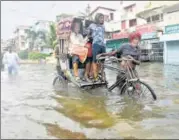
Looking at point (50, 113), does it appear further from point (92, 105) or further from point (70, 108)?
point (92, 105)

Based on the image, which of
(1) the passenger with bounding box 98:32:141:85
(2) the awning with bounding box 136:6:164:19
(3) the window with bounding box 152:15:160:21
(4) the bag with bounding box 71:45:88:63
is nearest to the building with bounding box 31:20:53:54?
(2) the awning with bounding box 136:6:164:19

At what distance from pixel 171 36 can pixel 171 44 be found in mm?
1292

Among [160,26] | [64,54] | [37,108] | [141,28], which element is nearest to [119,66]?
[64,54]

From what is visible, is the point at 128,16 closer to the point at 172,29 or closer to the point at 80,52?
the point at 172,29

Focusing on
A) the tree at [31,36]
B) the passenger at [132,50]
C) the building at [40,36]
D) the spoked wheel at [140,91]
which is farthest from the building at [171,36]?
the tree at [31,36]

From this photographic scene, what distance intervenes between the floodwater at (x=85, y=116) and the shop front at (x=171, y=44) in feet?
69.4

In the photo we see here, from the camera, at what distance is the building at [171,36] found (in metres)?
29.3

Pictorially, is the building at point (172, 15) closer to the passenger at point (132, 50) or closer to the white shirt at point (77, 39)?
the white shirt at point (77, 39)

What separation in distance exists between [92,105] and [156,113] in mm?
1444

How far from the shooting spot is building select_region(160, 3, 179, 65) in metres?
29.3

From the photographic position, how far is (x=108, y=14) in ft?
201

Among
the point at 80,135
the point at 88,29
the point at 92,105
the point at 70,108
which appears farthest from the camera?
the point at 88,29

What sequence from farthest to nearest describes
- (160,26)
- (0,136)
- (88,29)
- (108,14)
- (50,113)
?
1. (108,14)
2. (160,26)
3. (88,29)
4. (50,113)
5. (0,136)

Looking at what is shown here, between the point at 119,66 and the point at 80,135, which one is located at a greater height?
the point at 119,66
